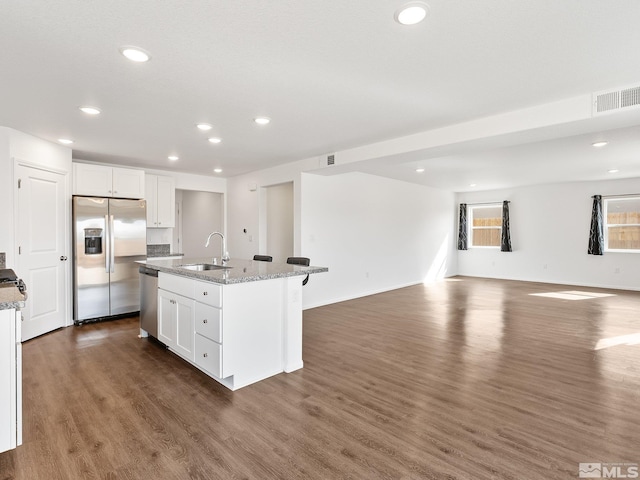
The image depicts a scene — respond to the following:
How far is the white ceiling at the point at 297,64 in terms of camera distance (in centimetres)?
187

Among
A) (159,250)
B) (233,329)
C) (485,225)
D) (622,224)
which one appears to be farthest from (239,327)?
(622,224)

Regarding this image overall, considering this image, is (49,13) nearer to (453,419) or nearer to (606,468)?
(453,419)

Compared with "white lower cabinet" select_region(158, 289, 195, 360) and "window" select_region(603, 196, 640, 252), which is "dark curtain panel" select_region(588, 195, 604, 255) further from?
"white lower cabinet" select_region(158, 289, 195, 360)

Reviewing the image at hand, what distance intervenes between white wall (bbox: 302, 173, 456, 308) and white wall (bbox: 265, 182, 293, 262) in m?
1.12

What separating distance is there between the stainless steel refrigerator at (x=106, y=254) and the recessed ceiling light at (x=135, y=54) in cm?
326

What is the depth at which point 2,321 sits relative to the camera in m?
1.86

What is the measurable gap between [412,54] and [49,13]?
6.93ft

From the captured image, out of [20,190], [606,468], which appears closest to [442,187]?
[606,468]

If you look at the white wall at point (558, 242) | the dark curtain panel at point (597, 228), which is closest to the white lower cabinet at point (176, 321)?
the white wall at point (558, 242)

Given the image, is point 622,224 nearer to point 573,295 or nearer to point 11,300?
point 573,295

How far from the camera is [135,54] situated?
89.4 inches

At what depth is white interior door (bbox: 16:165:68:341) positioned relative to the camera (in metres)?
4.07

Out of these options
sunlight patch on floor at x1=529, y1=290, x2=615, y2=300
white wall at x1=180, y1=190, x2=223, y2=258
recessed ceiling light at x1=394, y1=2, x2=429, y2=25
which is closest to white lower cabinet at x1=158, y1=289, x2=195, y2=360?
recessed ceiling light at x1=394, y1=2, x2=429, y2=25

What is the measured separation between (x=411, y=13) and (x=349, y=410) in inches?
100
